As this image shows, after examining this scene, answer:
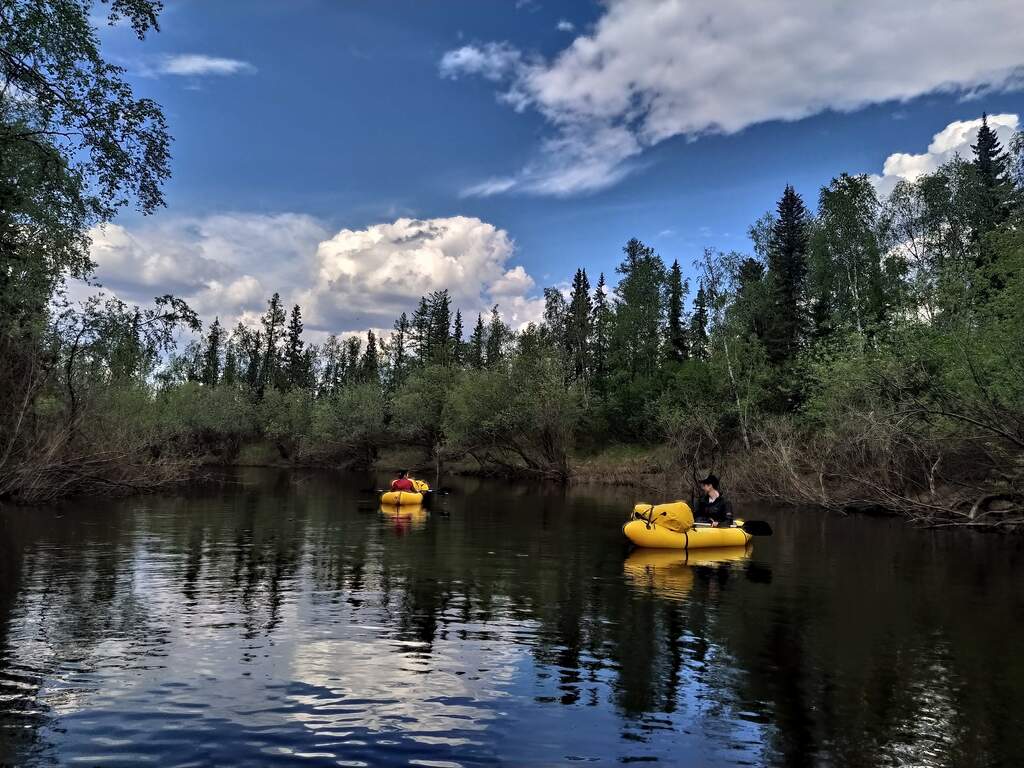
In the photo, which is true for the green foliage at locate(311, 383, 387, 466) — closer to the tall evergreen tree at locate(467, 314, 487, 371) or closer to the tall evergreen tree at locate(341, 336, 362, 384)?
the tall evergreen tree at locate(467, 314, 487, 371)

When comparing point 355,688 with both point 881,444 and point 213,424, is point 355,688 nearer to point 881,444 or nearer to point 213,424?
point 881,444

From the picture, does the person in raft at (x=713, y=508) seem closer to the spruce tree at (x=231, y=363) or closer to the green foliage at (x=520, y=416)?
the green foliage at (x=520, y=416)

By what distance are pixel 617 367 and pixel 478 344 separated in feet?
72.3

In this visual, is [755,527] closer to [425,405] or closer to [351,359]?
[425,405]

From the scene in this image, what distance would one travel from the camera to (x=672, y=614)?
11.3m

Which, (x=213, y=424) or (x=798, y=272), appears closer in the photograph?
(x=798, y=272)

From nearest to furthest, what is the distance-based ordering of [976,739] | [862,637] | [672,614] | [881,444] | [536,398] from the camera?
[976,739]
[862,637]
[672,614]
[881,444]
[536,398]

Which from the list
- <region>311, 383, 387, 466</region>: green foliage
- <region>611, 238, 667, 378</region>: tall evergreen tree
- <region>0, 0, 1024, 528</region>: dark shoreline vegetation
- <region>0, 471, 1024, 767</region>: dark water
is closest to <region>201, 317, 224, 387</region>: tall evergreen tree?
<region>0, 0, 1024, 528</region>: dark shoreline vegetation

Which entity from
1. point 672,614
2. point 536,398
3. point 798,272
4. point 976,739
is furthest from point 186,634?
point 798,272

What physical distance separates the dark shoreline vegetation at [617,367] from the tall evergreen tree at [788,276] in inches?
6.7

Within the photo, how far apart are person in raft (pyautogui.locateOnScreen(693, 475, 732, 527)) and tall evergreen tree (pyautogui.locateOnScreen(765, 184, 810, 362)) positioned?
31.6 metres

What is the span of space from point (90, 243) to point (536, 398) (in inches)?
1156

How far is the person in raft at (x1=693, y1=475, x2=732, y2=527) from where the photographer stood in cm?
1862

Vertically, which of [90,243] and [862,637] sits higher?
[90,243]
